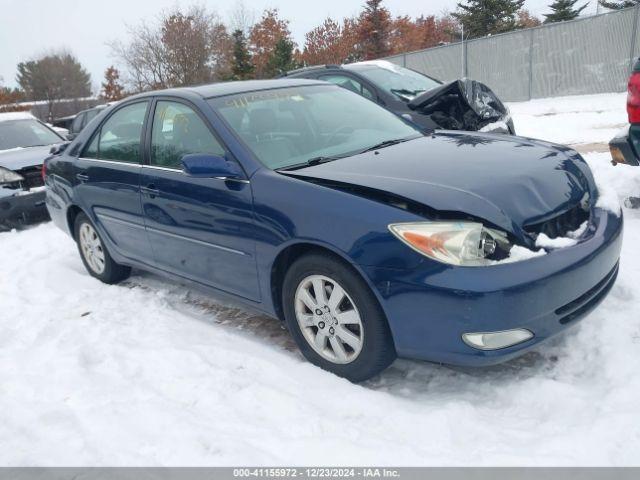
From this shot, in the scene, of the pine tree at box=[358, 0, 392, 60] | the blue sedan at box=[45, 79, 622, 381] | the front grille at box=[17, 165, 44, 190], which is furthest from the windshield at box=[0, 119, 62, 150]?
the pine tree at box=[358, 0, 392, 60]

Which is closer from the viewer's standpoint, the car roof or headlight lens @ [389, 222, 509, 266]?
headlight lens @ [389, 222, 509, 266]

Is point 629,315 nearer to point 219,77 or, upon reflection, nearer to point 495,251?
point 495,251

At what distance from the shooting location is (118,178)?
442 centimetres

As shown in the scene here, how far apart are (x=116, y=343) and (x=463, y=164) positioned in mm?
2469

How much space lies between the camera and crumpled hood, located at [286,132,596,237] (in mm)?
2752

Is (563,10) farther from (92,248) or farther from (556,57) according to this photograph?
(92,248)

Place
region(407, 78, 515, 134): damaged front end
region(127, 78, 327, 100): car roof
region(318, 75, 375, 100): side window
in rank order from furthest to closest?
region(318, 75, 375, 100): side window
region(407, 78, 515, 134): damaged front end
region(127, 78, 327, 100): car roof

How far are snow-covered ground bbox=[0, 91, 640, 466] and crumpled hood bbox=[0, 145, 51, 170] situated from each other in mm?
4290

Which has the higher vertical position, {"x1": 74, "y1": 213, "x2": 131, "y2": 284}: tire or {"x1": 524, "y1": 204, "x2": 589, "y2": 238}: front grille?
{"x1": 524, "y1": 204, "x2": 589, "y2": 238}: front grille

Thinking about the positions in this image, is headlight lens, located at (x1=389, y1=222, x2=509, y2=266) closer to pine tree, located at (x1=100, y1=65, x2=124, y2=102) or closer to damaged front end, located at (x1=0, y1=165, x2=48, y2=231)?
damaged front end, located at (x1=0, y1=165, x2=48, y2=231)

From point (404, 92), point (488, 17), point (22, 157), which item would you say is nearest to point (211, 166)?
point (404, 92)

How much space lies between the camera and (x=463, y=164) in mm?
3180

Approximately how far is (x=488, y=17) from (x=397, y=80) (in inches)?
1246

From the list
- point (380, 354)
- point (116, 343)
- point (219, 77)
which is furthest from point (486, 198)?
point (219, 77)
